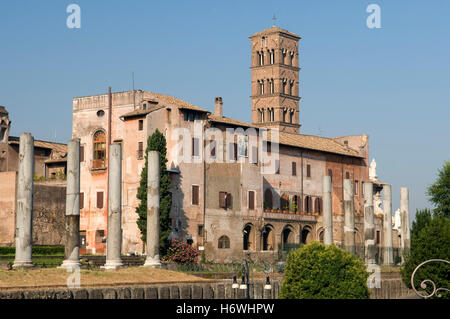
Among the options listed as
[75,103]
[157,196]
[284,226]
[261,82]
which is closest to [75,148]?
[157,196]

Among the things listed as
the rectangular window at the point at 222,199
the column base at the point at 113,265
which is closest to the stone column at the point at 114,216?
the column base at the point at 113,265

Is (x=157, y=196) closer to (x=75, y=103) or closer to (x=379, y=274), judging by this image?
(x=379, y=274)

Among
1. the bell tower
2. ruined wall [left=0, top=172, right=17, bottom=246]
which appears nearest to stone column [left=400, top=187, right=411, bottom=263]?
ruined wall [left=0, top=172, right=17, bottom=246]

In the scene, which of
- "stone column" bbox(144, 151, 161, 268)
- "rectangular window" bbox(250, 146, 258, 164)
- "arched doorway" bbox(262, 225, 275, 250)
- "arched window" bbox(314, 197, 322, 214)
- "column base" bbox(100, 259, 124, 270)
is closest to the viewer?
"column base" bbox(100, 259, 124, 270)

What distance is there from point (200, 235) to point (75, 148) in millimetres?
Result: 20932

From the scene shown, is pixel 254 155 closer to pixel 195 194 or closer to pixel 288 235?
pixel 195 194

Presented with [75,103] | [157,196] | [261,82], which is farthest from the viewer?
[261,82]

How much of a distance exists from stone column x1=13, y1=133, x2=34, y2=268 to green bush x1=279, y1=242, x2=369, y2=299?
44.1 ft

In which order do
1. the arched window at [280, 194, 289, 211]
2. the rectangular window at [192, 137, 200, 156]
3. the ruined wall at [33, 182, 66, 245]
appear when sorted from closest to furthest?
the ruined wall at [33, 182, 66, 245]
the rectangular window at [192, 137, 200, 156]
the arched window at [280, 194, 289, 211]

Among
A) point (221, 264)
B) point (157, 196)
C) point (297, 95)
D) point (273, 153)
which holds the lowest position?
point (221, 264)

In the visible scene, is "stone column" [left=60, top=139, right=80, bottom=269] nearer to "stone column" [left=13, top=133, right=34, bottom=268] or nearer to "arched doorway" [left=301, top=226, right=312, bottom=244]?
"stone column" [left=13, top=133, right=34, bottom=268]

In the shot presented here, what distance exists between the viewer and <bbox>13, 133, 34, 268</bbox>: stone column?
112 feet

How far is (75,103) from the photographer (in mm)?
59594

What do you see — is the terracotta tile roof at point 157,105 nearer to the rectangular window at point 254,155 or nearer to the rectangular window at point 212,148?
the rectangular window at point 212,148
